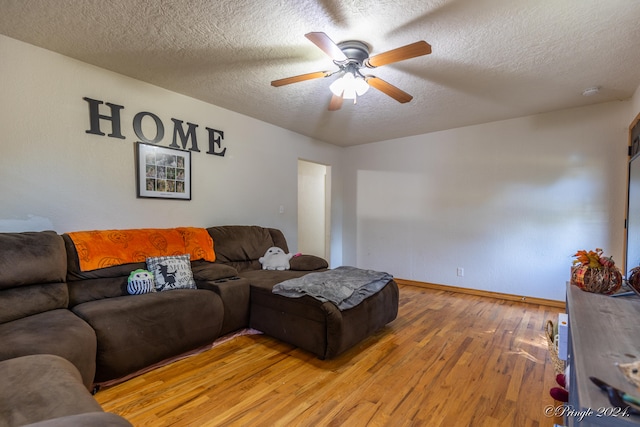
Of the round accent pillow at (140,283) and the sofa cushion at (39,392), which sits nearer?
the sofa cushion at (39,392)

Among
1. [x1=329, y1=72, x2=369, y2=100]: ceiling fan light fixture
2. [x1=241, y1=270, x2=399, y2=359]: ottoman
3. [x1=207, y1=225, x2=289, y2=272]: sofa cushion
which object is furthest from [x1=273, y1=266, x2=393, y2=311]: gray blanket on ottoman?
[x1=329, y1=72, x2=369, y2=100]: ceiling fan light fixture

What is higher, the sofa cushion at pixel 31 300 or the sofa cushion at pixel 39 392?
the sofa cushion at pixel 31 300

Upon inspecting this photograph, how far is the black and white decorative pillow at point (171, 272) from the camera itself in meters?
2.45

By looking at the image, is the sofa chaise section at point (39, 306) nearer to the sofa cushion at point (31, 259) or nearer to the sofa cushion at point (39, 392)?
the sofa cushion at point (31, 259)

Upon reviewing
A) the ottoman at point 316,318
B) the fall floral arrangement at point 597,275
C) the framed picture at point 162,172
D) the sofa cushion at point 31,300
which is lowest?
the ottoman at point 316,318

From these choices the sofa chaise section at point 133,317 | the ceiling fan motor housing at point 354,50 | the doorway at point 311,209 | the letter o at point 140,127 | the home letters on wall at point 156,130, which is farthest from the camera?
the doorway at point 311,209

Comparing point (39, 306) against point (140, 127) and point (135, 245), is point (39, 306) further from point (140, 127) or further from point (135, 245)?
point (140, 127)

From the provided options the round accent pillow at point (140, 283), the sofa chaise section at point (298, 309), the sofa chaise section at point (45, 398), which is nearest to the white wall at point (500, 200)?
the sofa chaise section at point (298, 309)

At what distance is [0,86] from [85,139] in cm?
57

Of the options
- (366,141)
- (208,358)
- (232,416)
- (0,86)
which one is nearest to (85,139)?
(0,86)

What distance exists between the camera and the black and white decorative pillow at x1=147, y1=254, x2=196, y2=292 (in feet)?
8.04

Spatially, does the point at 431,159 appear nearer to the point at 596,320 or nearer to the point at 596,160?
the point at 596,160

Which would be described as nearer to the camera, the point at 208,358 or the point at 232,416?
the point at 232,416

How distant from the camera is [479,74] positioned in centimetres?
258
